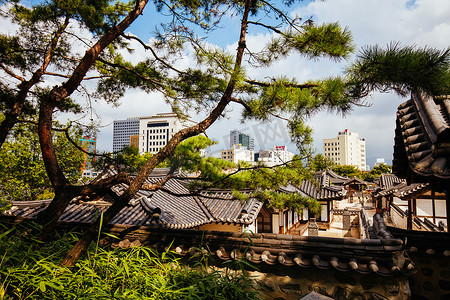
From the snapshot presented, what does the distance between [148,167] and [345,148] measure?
275 ft

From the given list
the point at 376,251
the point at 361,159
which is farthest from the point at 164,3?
the point at 361,159

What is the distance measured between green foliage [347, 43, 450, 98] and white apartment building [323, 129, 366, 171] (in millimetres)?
79393

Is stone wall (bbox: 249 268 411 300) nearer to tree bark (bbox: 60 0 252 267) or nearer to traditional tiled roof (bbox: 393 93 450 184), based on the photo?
traditional tiled roof (bbox: 393 93 450 184)

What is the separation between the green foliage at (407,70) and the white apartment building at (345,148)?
79393 millimetres

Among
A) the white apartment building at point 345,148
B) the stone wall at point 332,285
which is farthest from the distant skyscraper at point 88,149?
the white apartment building at point 345,148

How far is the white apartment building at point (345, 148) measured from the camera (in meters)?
77.8

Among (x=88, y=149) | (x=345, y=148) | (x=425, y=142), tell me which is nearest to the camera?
(x=425, y=142)

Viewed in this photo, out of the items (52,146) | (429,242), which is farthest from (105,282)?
(429,242)

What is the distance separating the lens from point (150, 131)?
58938mm

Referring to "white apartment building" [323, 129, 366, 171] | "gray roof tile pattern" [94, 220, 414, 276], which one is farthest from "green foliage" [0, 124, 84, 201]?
"white apartment building" [323, 129, 366, 171]

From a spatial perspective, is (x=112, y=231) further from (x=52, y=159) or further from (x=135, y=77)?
(x=135, y=77)

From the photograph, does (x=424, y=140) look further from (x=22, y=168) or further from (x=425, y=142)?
(x=22, y=168)

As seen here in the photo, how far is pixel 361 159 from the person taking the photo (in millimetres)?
83438

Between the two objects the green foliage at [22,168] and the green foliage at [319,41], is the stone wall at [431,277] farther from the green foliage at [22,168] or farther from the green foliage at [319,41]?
the green foliage at [22,168]
